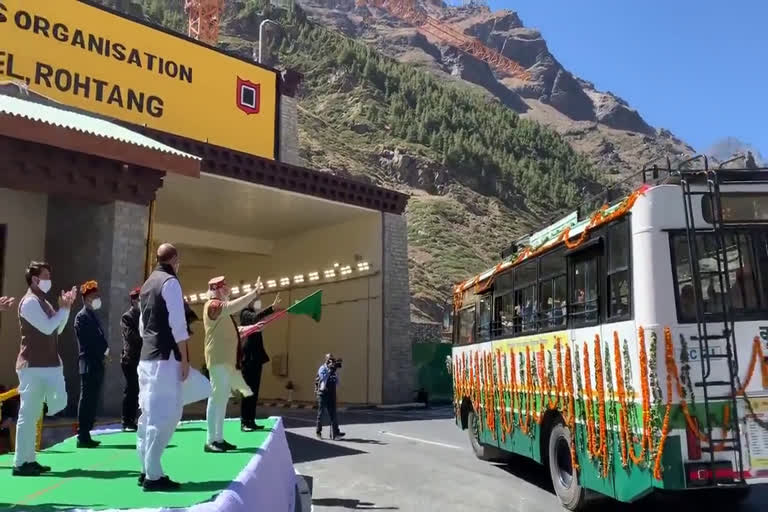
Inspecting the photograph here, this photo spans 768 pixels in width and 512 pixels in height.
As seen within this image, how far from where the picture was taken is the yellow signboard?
18562 millimetres

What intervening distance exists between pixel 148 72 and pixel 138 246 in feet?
25.8

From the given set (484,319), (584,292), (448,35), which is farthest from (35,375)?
(448,35)

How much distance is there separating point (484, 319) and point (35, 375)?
280 inches

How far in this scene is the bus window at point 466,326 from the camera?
39.7 ft

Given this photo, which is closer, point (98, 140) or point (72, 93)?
point (98, 140)

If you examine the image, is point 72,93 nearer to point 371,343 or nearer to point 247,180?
point 247,180

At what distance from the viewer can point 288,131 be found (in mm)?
25094

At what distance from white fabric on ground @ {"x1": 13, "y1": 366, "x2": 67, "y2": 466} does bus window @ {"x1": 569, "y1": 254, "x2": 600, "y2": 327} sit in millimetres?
5291

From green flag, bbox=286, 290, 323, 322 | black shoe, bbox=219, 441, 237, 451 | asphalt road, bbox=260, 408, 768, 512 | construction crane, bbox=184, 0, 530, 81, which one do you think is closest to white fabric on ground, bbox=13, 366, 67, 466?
black shoe, bbox=219, 441, 237, 451

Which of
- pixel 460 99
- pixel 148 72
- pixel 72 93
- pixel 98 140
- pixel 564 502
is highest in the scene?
pixel 460 99

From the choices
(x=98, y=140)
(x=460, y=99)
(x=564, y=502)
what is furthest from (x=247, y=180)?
(x=460, y=99)

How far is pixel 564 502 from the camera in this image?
791cm

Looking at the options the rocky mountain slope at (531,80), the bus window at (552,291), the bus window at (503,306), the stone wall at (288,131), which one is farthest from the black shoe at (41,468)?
the rocky mountain slope at (531,80)

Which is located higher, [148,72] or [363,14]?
[363,14]
